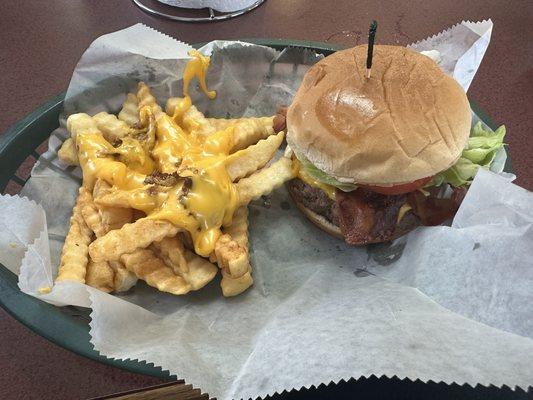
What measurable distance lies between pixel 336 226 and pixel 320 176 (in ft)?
0.66

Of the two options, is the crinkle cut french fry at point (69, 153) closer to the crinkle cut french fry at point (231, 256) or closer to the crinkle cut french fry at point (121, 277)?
the crinkle cut french fry at point (121, 277)

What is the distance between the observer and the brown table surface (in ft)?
8.87

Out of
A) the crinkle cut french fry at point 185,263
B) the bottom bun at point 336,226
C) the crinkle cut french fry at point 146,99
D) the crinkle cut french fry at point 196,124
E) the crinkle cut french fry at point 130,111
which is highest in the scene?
the crinkle cut french fry at point 146,99

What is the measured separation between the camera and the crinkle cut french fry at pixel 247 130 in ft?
5.99

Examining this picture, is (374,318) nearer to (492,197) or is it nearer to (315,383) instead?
(315,383)

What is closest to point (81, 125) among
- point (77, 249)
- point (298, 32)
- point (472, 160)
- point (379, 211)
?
point (77, 249)

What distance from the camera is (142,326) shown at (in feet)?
4.84

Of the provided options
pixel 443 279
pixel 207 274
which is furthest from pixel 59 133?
pixel 443 279

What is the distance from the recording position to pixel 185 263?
5.08 ft

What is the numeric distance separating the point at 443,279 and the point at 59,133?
4.84 feet

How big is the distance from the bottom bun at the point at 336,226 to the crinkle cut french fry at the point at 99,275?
730 mm

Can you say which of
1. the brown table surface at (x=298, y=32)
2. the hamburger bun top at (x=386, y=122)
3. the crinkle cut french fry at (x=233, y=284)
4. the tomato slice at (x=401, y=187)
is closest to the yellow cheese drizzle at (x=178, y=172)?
the crinkle cut french fry at (x=233, y=284)

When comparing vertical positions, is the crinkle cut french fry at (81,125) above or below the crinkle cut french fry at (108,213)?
above

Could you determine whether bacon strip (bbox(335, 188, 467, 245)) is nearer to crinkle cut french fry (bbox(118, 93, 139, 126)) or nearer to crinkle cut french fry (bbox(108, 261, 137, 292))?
crinkle cut french fry (bbox(108, 261, 137, 292))
